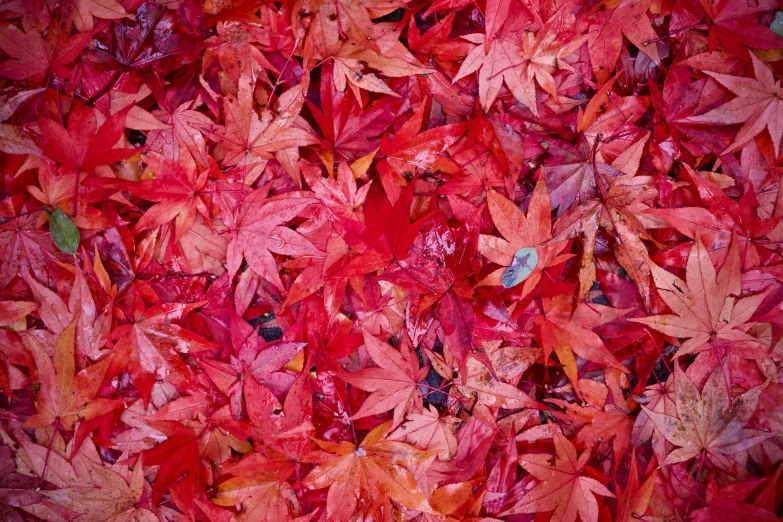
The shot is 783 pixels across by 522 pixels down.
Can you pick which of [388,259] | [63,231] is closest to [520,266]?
[388,259]

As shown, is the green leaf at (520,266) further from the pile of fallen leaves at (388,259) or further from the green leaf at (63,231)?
the green leaf at (63,231)

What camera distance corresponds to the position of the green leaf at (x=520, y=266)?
89cm

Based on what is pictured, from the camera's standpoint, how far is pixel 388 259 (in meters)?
0.87

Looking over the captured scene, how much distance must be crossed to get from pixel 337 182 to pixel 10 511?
3.54 feet

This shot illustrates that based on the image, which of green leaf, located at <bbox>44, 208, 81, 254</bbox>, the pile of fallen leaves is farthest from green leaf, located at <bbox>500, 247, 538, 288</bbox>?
green leaf, located at <bbox>44, 208, 81, 254</bbox>

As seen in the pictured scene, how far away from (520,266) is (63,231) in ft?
3.16

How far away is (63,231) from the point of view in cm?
91

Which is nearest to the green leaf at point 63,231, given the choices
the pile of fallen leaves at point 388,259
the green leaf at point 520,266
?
the pile of fallen leaves at point 388,259

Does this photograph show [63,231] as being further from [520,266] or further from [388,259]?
[520,266]

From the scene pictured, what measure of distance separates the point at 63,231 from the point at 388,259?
2.26 feet

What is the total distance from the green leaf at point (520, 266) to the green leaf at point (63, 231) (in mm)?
907

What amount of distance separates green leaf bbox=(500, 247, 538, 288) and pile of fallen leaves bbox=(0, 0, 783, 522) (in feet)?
0.03

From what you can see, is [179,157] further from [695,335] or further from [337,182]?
[695,335]

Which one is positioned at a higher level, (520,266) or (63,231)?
(63,231)
